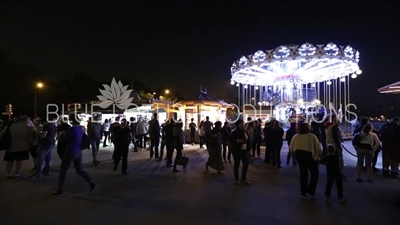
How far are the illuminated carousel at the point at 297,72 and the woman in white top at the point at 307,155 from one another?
1339 cm

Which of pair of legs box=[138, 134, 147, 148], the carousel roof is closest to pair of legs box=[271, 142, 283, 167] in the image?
pair of legs box=[138, 134, 147, 148]

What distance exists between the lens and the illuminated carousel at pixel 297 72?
18.3m

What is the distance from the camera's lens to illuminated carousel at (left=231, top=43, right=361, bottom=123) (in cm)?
1828

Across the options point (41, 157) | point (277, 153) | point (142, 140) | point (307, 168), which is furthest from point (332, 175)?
point (142, 140)

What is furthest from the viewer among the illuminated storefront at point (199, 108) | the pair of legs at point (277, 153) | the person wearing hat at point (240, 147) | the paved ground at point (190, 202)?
the illuminated storefront at point (199, 108)

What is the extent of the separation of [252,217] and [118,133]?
5.20m

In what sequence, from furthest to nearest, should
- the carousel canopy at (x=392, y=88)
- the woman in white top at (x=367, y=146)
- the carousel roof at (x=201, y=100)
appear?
1. the carousel roof at (x=201, y=100)
2. the carousel canopy at (x=392, y=88)
3. the woman in white top at (x=367, y=146)

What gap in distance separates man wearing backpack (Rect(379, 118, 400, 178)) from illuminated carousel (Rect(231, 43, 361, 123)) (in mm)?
10440

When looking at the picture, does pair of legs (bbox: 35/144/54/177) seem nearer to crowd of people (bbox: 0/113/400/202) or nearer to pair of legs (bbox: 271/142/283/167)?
crowd of people (bbox: 0/113/400/202)

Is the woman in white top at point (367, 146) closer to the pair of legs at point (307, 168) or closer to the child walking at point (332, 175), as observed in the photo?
the child walking at point (332, 175)

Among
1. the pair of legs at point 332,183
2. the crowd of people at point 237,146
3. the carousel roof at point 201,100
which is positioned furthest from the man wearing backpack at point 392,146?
the carousel roof at point 201,100

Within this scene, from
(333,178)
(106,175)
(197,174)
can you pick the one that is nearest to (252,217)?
(333,178)

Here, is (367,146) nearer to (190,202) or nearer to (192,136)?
(190,202)

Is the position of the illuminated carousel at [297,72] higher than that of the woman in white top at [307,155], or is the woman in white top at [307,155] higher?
the illuminated carousel at [297,72]
